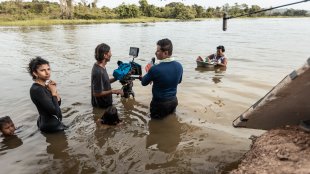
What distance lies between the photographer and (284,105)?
2.63 m

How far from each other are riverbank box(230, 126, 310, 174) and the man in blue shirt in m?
2.27

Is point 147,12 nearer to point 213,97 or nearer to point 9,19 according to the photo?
point 9,19

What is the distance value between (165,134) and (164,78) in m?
0.95

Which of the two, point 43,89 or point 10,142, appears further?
point 10,142

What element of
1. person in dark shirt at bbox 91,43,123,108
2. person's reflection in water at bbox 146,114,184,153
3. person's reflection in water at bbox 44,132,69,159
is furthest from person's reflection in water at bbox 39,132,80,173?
person's reflection in water at bbox 146,114,184,153

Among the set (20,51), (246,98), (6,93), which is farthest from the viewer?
(20,51)

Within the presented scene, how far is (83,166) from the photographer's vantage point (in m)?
4.13

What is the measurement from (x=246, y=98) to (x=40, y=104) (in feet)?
15.3

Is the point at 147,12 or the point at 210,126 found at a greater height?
the point at 147,12

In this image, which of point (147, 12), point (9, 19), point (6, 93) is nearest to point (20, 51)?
point (6, 93)

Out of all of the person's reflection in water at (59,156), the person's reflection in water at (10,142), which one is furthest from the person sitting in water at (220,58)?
the person's reflection in water at (10,142)

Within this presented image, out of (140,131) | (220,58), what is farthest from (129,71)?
(220,58)

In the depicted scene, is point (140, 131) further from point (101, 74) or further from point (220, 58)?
point (220, 58)

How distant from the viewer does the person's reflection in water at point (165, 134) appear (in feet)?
15.6
